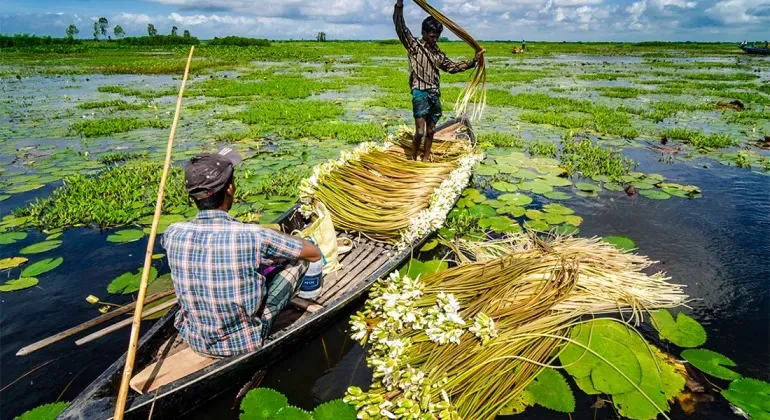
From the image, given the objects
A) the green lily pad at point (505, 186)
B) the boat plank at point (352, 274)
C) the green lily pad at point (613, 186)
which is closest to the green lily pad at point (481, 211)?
the green lily pad at point (505, 186)

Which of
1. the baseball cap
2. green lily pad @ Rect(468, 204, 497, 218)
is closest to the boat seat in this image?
the baseball cap

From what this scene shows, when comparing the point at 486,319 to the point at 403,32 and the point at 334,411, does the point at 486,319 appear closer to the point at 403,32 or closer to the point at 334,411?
the point at 334,411

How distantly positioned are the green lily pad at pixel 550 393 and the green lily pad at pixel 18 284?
552 centimetres

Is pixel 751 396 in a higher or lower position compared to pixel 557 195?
lower

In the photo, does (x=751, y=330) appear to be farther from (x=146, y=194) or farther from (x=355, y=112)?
(x=355, y=112)

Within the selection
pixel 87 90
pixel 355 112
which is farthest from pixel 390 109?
pixel 87 90

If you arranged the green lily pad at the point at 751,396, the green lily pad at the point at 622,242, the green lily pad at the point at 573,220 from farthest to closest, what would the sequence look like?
the green lily pad at the point at 573,220 < the green lily pad at the point at 622,242 < the green lily pad at the point at 751,396

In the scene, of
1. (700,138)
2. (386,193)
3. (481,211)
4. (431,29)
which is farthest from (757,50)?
(386,193)

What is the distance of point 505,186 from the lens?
7.57m

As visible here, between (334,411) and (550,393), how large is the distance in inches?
68.3

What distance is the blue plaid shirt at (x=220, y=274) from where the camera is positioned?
265cm

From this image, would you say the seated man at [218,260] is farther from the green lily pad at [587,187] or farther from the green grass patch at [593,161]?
the green grass patch at [593,161]

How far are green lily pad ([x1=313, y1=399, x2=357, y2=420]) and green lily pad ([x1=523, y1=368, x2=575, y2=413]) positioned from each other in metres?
1.42

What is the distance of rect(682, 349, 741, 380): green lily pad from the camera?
341 centimetres
